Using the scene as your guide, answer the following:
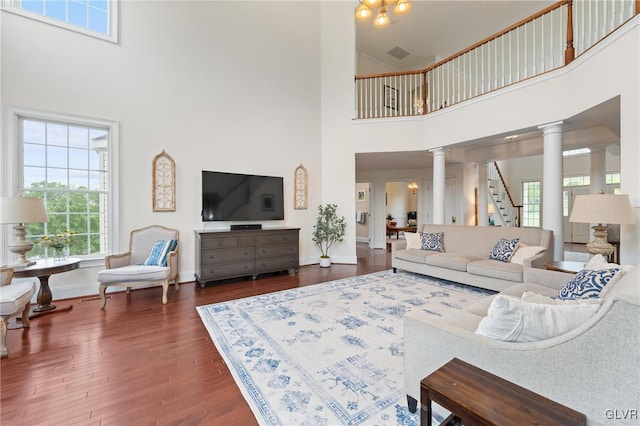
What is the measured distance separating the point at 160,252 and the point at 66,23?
3.34m

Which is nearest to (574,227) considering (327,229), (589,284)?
(327,229)

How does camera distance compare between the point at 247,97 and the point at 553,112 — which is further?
the point at 247,97

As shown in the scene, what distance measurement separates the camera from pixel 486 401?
101 centimetres

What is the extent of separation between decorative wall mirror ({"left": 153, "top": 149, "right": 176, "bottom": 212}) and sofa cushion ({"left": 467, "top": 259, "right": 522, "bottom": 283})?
469 centimetres

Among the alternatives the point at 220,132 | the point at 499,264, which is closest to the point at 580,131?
the point at 499,264

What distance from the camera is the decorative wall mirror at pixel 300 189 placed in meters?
5.96

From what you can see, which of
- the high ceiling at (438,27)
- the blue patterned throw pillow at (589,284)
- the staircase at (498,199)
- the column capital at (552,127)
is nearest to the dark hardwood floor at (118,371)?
the blue patterned throw pillow at (589,284)

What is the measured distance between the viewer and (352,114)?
6.17m

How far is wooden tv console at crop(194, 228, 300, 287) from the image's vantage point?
14.2 feet

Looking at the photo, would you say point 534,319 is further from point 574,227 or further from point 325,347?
point 574,227

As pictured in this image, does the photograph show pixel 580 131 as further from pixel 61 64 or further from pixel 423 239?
pixel 61 64

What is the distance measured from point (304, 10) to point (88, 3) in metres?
3.96

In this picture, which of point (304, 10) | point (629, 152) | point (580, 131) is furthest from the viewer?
point (304, 10)

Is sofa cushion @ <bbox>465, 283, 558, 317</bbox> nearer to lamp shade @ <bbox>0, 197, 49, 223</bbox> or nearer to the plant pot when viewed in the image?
the plant pot
